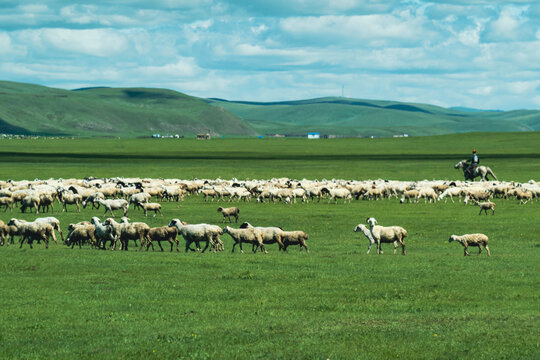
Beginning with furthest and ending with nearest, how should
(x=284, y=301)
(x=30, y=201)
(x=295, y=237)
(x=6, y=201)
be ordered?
(x=6, y=201) → (x=30, y=201) → (x=295, y=237) → (x=284, y=301)

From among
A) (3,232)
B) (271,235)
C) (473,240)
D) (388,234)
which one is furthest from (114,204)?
(473,240)

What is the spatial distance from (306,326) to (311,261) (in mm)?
8812

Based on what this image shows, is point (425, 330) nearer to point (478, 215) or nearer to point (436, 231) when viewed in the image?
point (436, 231)

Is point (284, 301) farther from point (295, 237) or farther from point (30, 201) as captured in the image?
point (30, 201)

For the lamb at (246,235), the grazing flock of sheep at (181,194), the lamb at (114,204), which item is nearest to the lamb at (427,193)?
the grazing flock of sheep at (181,194)

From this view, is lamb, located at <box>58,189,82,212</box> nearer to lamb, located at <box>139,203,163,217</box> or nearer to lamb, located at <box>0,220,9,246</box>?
lamb, located at <box>139,203,163,217</box>

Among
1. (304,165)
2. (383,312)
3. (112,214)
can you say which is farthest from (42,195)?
(304,165)

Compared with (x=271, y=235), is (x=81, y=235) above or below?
below

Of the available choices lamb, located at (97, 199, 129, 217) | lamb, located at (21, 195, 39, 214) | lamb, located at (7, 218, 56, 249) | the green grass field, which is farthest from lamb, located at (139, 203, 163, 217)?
lamb, located at (7, 218, 56, 249)

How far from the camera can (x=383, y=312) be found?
17.6 meters

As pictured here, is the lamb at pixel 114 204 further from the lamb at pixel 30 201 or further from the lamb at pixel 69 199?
the lamb at pixel 30 201

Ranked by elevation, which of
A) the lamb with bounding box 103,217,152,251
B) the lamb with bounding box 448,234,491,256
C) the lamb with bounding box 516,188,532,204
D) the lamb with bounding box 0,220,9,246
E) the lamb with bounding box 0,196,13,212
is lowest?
the lamb with bounding box 0,196,13,212

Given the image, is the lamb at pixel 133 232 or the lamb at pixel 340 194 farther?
the lamb at pixel 340 194

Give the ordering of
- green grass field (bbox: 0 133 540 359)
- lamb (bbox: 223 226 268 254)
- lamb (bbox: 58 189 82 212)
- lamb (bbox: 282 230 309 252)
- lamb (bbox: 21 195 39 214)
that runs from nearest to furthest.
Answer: green grass field (bbox: 0 133 540 359), lamb (bbox: 223 226 268 254), lamb (bbox: 282 230 309 252), lamb (bbox: 21 195 39 214), lamb (bbox: 58 189 82 212)
